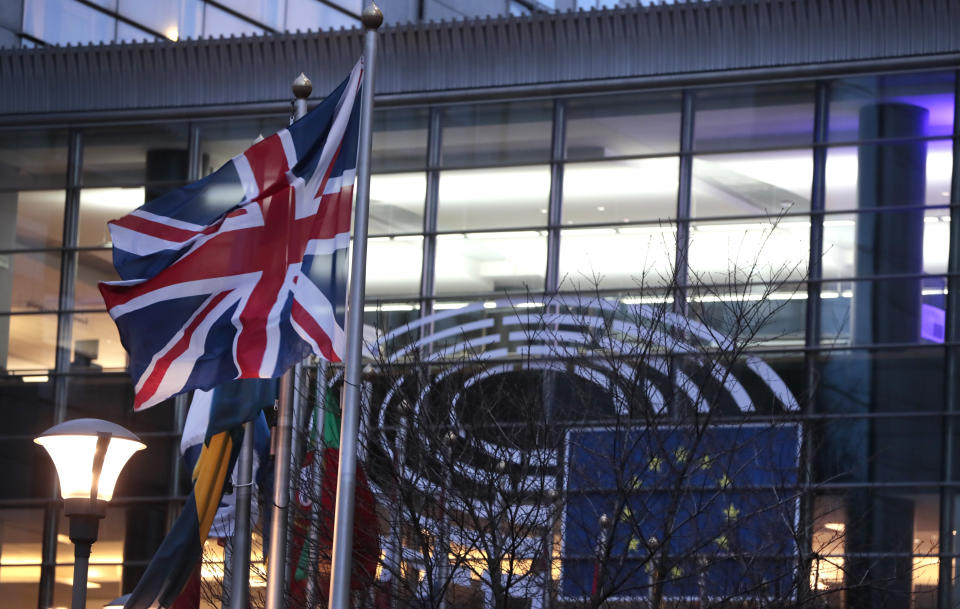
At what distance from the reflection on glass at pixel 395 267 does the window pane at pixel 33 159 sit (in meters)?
6.78

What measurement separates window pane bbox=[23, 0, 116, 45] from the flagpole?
21767 mm

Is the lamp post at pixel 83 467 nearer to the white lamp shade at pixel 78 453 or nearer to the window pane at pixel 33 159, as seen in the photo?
the white lamp shade at pixel 78 453

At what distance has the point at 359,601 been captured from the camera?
18188mm

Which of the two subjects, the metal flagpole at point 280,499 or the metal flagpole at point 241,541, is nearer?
the metal flagpole at point 280,499

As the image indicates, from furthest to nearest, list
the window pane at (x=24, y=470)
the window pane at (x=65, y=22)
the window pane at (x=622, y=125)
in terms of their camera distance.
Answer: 1. the window pane at (x=65, y=22)
2. the window pane at (x=24, y=470)
3. the window pane at (x=622, y=125)

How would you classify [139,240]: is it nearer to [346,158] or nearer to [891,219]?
[346,158]

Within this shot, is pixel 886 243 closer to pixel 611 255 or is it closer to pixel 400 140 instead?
pixel 611 255

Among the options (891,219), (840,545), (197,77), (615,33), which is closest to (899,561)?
(840,545)

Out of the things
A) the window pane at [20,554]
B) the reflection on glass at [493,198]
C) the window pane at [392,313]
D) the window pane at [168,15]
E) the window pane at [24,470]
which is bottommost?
the window pane at [20,554]

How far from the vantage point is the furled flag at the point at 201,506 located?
14.5m

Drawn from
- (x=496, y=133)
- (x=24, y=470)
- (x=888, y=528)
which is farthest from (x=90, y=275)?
(x=888, y=528)

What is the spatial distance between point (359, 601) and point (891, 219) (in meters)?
12.4

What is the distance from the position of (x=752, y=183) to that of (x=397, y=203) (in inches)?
249

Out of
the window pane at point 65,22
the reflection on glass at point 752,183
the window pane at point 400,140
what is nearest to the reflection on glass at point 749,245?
the reflection on glass at point 752,183
